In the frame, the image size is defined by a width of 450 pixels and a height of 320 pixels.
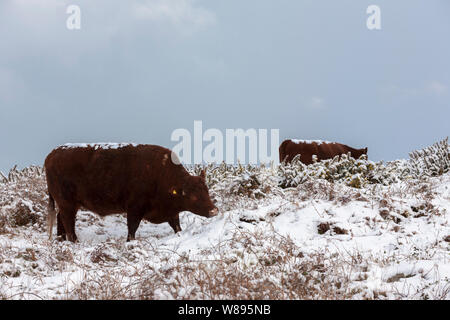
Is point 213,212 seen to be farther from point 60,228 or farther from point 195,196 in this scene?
point 60,228

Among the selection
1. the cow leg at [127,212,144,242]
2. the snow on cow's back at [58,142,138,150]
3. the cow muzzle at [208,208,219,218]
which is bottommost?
the cow leg at [127,212,144,242]

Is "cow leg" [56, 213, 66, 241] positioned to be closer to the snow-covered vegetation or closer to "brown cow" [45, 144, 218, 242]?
"brown cow" [45, 144, 218, 242]

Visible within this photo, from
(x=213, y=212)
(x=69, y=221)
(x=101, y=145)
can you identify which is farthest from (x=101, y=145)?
(x=213, y=212)

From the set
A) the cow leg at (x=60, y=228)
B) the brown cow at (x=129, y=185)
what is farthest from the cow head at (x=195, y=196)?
the cow leg at (x=60, y=228)

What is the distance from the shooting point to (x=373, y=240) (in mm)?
5535

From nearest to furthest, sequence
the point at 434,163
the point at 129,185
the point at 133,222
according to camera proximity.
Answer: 1. the point at 133,222
2. the point at 129,185
3. the point at 434,163

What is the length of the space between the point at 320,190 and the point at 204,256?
11.7 ft

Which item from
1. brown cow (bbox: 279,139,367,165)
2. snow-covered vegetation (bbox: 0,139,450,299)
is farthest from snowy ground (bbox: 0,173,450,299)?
brown cow (bbox: 279,139,367,165)

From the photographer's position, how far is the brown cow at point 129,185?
8.36 metres

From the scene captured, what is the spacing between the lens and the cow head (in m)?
8.35

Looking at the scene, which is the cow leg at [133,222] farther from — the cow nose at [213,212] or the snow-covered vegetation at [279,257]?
the cow nose at [213,212]

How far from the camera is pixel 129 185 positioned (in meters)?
8.37

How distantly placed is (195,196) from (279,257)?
393 centimetres

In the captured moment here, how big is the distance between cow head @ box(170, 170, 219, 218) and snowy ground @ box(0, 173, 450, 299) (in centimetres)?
126
